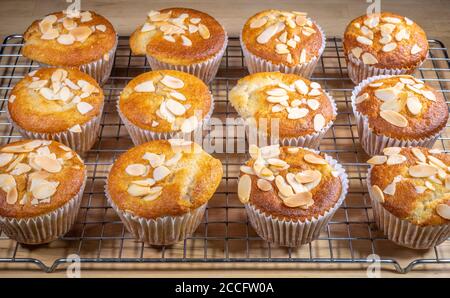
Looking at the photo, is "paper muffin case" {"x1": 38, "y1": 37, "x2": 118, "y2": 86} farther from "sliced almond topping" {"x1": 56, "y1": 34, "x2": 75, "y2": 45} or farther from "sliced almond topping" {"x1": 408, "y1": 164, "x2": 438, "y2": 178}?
"sliced almond topping" {"x1": 408, "y1": 164, "x2": 438, "y2": 178}

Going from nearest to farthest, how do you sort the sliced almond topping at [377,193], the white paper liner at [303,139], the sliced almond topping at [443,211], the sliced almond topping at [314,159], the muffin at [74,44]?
the sliced almond topping at [443,211], the sliced almond topping at [377,193], the sliced almond topping at [314,159], the white paper liner at [303,139], the muffin at [74,44]

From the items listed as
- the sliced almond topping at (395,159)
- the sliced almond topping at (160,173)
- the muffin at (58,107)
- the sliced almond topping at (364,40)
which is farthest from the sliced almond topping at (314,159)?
the muffin at (58,107)

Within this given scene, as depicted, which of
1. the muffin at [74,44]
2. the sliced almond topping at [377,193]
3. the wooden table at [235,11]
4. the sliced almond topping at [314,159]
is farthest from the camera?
the wooden table at [235,11]

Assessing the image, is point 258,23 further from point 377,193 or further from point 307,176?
point 377,193

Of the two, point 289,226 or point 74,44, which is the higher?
point 74,44

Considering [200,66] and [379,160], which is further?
[200,66]

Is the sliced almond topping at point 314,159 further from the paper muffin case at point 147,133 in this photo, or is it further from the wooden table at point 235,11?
the wooden table at point 235,11

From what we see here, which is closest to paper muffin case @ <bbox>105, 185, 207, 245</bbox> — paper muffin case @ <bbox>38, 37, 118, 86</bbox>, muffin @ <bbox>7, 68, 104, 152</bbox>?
muffin @ <bbox>7, 68, 104, 152</bbox>

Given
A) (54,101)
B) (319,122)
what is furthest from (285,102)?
(54,101)
